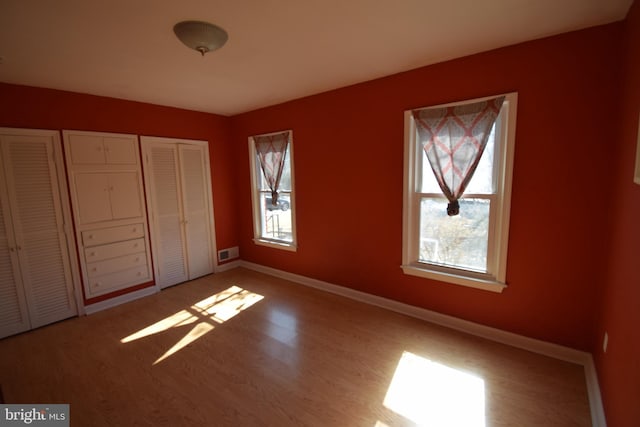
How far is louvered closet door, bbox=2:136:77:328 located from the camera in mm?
2697

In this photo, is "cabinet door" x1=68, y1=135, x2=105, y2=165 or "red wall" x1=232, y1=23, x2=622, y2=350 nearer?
"red wall" x1=232, y1=23, x2=622, y2=350

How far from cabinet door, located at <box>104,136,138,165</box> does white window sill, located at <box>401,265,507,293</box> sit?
3.46 m

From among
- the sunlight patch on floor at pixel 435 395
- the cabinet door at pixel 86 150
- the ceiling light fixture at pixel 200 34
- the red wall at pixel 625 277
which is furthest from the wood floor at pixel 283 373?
the ceiling light fixture at pixel 200 34

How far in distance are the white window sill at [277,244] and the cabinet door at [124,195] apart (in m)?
1.65

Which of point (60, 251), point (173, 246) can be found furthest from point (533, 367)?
point (60, 251)

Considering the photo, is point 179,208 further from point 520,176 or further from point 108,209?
point 520,176

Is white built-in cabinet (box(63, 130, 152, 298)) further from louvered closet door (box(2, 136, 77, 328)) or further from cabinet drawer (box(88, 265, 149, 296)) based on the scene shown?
louvered closet door (box(2, 136, 77, 328))

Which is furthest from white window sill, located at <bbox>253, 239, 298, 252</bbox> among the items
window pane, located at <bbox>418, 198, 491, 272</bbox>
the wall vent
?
window pane, located at <bbox>418, 198, 491, 272</bbox>

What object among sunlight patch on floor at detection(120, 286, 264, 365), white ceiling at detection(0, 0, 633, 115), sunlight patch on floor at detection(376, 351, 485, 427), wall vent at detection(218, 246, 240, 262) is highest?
white ceiling at detection(0, 0, 633, 115)

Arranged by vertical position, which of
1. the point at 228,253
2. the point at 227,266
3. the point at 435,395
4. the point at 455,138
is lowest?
the point at 435,395

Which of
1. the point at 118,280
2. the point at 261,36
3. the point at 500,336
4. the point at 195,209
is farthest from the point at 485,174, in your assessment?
the point at 118,280

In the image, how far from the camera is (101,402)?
75.2 inches

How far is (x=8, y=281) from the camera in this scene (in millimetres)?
2713

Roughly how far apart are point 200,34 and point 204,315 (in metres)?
2.66
